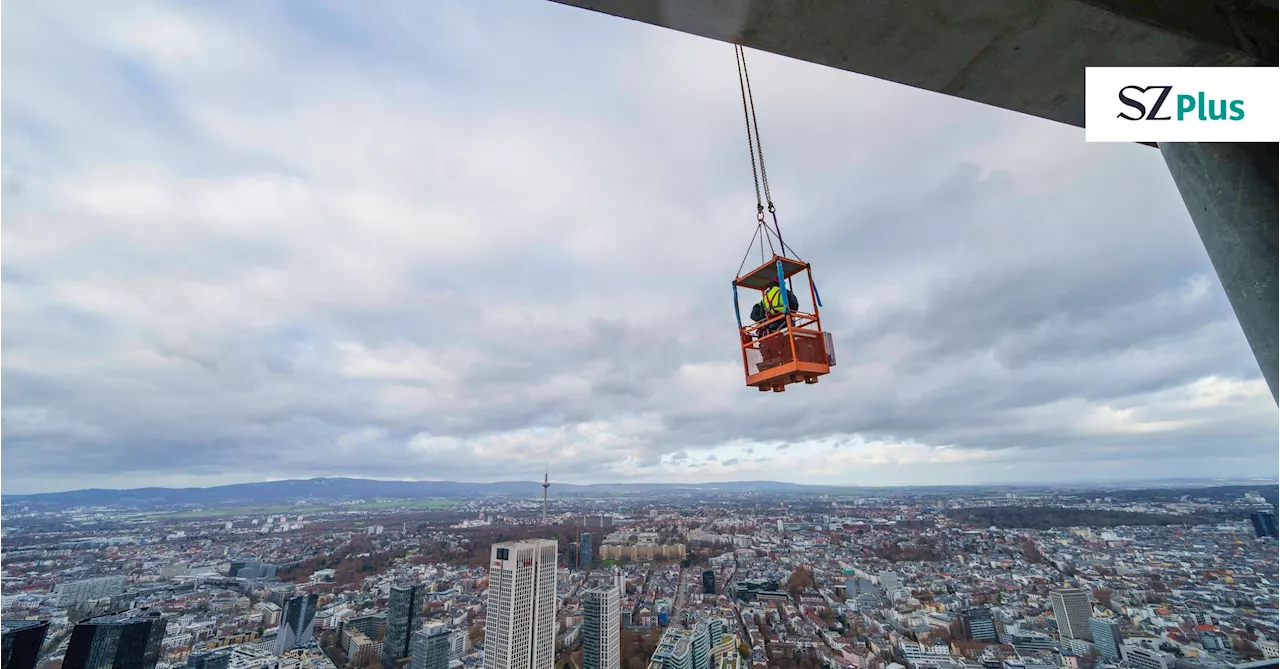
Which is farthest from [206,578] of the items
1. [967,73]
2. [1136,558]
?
[1136,558]

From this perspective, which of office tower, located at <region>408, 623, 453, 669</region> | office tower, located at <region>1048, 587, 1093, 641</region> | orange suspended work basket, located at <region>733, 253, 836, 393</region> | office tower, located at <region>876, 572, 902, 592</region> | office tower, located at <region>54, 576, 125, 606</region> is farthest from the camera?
office tower, located at <region>876, 572, 902, 592</region>

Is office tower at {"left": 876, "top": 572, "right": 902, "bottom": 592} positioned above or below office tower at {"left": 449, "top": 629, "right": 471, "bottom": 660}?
above

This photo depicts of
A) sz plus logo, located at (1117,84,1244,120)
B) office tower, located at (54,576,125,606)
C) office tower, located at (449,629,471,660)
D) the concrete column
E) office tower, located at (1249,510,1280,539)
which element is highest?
sz plus logo, located at (1117,84,1244,120)

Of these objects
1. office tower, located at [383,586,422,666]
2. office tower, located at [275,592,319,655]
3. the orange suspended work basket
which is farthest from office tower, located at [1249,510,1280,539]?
office tower, located at [275,592,319,655]

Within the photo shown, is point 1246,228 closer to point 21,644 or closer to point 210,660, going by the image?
point 210,660

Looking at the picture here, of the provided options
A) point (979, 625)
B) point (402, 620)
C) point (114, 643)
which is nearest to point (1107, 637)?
point (979, 625)

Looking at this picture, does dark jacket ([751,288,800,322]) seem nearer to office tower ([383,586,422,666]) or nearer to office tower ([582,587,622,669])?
office tower ([582,587,622,669])
